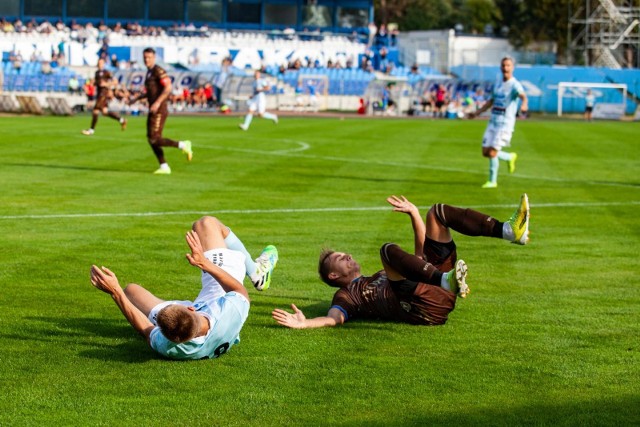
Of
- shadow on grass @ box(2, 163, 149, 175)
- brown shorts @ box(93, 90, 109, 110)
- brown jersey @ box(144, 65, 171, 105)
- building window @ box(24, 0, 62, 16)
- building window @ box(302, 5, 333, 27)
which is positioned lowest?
shadow on grass @ box(2, 163, 149, 175)

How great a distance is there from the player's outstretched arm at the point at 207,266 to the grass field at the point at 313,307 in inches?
19.7

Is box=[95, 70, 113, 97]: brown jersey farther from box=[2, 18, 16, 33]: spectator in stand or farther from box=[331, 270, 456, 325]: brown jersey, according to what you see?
box=[2, 18, 16, 33]: spectator in stand

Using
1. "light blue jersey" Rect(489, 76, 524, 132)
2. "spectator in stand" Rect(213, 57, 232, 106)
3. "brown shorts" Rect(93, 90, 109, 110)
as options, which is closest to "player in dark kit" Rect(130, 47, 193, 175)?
"light blue jersey" Rect(489, 76, 524, 132)

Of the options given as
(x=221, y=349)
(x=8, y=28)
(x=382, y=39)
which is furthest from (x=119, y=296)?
(x=382, y=39)

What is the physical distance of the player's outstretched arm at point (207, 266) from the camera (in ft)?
25.2

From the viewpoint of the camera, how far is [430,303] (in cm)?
908

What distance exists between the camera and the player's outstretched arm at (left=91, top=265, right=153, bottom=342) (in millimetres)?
7594

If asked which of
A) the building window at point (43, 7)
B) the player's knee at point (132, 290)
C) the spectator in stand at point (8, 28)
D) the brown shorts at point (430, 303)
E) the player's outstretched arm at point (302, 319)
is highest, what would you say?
the building window at point (43, 7)

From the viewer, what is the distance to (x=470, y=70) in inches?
3044

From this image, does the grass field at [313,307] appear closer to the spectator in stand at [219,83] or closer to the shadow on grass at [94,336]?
the shadow on grass at [94,336]

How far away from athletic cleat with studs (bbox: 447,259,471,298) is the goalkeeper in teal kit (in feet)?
5.16

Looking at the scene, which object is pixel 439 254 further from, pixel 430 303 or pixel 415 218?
pixel 430 303

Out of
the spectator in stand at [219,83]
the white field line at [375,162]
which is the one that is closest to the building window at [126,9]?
the spectator in stand at [219,83]

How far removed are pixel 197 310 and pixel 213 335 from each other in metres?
0.27
